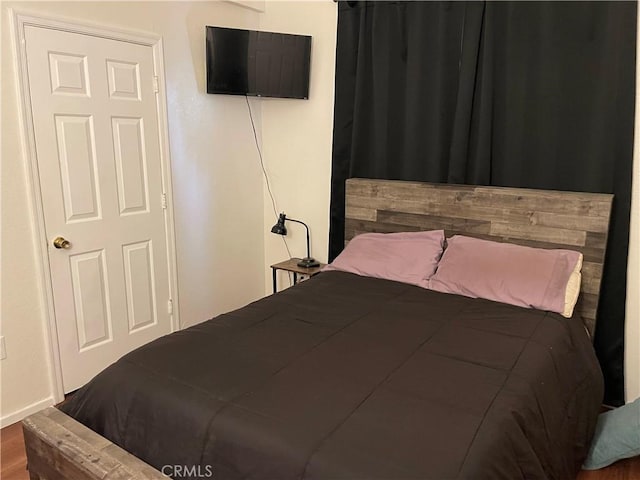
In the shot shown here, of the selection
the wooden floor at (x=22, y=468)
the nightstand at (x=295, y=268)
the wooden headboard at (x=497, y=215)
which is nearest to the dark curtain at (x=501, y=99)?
the wooden headboard at (x=497, y=215)

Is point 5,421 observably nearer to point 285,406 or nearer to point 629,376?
point 285,406

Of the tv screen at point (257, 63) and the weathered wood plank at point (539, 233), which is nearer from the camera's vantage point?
the weathered wood plank at point (539, 233)

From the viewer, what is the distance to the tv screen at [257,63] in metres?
3.26


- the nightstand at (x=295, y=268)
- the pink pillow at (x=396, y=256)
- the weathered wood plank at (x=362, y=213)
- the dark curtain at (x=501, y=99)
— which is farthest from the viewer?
the nightstand at (x=295, y=268)

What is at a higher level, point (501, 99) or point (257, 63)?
point (257, 63)

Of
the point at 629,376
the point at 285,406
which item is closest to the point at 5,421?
Answer: the point at 285,406

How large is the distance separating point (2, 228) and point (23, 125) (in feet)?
1.71

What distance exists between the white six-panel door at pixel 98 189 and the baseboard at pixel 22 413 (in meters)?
0.12

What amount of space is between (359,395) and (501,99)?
1984mm

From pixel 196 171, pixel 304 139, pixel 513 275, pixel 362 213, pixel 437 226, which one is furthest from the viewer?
pixel 304 139

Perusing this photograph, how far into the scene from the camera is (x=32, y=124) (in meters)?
2.49

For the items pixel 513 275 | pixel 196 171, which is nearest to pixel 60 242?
pixel 196 171

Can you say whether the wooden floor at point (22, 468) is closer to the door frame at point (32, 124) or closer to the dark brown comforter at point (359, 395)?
the dark brown comforter at point (359, 395)

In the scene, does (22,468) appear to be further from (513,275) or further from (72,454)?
(513,275)
